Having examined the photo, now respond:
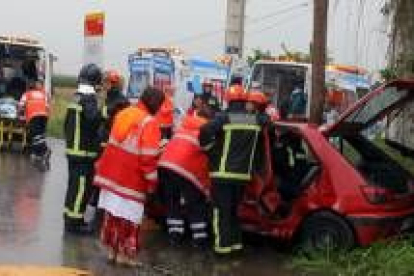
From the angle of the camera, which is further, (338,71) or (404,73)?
(338,71)

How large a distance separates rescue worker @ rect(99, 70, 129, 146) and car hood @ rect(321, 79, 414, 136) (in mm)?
2201

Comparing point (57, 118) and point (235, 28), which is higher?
point (235, 28)

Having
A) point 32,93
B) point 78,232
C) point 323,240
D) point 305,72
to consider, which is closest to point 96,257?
point 78,232

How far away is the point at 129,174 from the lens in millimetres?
9844

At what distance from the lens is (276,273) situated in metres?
10.0

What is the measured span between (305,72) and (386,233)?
509 inches

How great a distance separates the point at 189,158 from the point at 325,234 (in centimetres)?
155

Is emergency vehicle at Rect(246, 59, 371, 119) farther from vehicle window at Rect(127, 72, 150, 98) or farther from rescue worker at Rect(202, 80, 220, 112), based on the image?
rescue worker at Rect(202, 80, 220, 112)

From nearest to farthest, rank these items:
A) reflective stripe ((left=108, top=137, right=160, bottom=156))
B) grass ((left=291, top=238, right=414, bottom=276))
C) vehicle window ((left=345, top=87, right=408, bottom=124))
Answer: grass ((left=291, top=238, right=414, bottom=276)), reflective stripe ((left=108, top=137, right=160, bottom=156)), vehicle window ((left=345, top=87, right=408, bottom=124))

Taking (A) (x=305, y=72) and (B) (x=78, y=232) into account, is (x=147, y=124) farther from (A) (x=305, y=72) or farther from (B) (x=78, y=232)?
(A) (x=305, y=72)

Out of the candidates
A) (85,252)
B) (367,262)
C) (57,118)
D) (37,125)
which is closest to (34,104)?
(37,125)

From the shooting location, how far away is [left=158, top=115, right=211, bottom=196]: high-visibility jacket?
1066cm

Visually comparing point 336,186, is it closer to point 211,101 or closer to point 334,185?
point 334,185

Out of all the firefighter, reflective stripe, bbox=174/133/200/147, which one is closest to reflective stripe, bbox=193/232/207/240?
the firefighter
